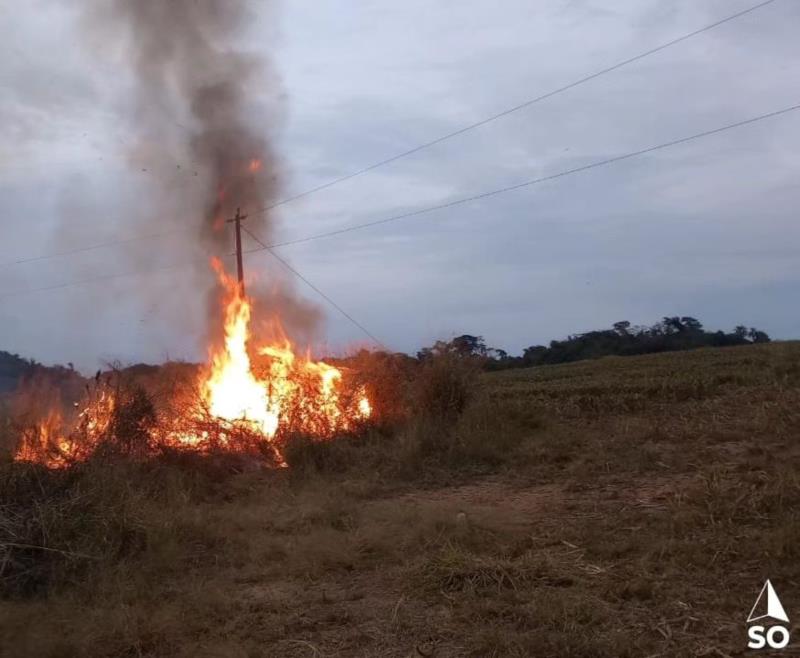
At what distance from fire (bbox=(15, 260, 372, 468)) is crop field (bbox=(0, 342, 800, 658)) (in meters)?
0.67

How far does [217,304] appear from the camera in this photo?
17406 millimetres

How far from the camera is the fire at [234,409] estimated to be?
10.8m

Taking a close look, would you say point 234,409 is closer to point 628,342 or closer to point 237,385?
point 237,385

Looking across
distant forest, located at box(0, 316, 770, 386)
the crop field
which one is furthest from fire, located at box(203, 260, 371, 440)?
distant forest, located at box(0, 316, 770, 386)

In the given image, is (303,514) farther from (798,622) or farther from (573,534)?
(798,622)

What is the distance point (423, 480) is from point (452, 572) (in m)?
5.35

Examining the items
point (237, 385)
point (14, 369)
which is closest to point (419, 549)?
point (237, 385)

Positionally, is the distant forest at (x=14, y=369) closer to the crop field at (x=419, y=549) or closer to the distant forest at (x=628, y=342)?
the crop field at (x=419, y=549)

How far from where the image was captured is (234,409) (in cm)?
1491

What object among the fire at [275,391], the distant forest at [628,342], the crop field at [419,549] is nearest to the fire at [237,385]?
the fire at [275,391]

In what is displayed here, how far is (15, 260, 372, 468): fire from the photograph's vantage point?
35.5ft

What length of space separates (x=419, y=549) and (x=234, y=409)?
8452 mm

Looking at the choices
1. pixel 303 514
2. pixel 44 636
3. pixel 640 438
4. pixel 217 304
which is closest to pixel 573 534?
pixel 303 514

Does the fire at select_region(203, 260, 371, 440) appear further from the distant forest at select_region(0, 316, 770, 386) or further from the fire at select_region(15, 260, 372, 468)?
the distant forest at select_region(0, 316, 770, 386)
